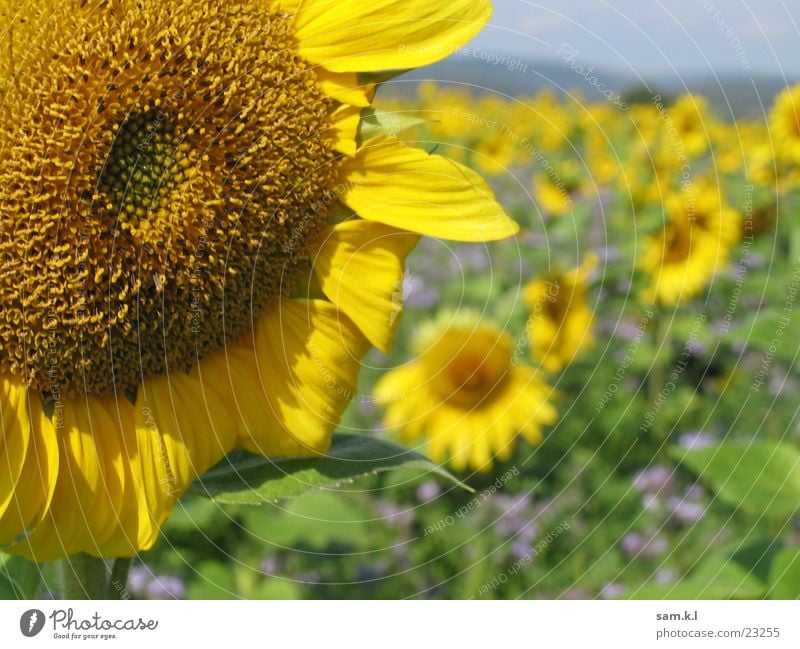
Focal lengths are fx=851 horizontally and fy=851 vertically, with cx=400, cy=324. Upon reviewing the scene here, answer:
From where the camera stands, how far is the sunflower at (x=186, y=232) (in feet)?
1.79

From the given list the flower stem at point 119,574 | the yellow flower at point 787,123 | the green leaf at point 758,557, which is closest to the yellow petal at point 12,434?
the flower stem at point 119,574

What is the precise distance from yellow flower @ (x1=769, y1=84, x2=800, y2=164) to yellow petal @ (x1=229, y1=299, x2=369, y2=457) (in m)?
1.90

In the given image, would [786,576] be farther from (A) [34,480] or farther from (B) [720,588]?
(A) [34,480]

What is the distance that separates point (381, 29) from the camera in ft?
1.93

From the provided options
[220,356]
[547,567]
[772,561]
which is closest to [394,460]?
[220,356]

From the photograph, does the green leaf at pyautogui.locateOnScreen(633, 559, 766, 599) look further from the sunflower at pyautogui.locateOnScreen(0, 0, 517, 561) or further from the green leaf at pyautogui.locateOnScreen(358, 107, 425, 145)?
the green leaf at pyautogui.locateOnScreen(358, 107, 425, 145)

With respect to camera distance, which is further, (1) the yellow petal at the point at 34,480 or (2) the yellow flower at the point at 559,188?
(2) the yellow flower at the point at 559,188

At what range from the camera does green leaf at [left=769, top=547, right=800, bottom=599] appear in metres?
0.82

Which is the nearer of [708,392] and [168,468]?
[168,468]

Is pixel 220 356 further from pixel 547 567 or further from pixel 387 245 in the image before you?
pixel 547 567

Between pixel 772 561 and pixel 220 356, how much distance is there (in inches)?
23.9

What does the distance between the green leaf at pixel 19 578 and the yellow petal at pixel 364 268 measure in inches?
13.3

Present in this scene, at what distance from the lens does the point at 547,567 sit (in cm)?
164
